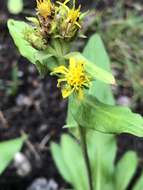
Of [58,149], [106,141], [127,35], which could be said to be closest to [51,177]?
[58,149]

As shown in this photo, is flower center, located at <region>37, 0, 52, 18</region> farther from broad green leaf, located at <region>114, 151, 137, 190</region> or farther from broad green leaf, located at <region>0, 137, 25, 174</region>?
broad green leaf, located at <region>114, 151, 137, 190</region>

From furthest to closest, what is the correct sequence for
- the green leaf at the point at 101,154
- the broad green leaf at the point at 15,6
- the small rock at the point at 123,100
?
the broad green leaf at the point at 15,6 < the small rock at the point at 123,100 < the green leaf at the point at 101,154

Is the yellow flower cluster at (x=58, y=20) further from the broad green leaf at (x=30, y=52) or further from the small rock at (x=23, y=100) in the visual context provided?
the small rock at (x=23, y=100)

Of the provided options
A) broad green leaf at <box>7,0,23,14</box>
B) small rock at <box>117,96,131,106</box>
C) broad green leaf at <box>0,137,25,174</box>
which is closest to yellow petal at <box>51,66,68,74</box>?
broad green leaf at <box>0,137,25,174</box>

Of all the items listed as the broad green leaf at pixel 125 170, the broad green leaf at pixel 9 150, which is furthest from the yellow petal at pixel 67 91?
the broad green leaf at pixel 125 170

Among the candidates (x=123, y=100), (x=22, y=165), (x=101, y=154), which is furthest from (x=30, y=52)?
(x=123, y=100)

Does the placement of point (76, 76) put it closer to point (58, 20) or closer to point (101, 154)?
point (58, 20)
